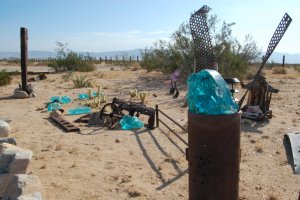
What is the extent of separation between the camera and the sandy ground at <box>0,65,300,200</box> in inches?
183

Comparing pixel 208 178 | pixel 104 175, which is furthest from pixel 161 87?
pixel 208 178

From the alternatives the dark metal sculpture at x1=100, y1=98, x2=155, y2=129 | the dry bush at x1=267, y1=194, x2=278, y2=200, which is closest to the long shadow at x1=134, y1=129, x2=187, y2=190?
the dark metal sculpture at x1=100, y1=98, x2=155, y2=129

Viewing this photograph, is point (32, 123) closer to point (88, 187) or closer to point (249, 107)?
point (88, 187)

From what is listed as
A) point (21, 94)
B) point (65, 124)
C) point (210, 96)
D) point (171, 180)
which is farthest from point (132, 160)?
point (21, 94)

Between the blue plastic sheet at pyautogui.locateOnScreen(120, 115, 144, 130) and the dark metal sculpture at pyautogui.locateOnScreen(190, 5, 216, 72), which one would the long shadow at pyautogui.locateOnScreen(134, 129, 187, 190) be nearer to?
the blue plastic sheet at pyautogui.locateOnScreen(120, 115, 144, 130)

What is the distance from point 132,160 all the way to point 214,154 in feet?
10.4

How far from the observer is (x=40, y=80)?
1789 cm

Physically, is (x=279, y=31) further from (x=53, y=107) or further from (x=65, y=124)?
(x=53, y=107)

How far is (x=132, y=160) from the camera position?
583cm

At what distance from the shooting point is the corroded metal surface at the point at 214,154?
2.78 meters

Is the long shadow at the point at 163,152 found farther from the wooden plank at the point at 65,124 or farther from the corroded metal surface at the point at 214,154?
the corroded metal surface at the point at 214,154

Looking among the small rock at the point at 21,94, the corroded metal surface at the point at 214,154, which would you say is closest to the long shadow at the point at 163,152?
the corroded metal surface at the point at 214,154

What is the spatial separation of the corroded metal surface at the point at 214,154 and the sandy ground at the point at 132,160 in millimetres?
1631

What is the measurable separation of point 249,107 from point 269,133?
1.27 metres
